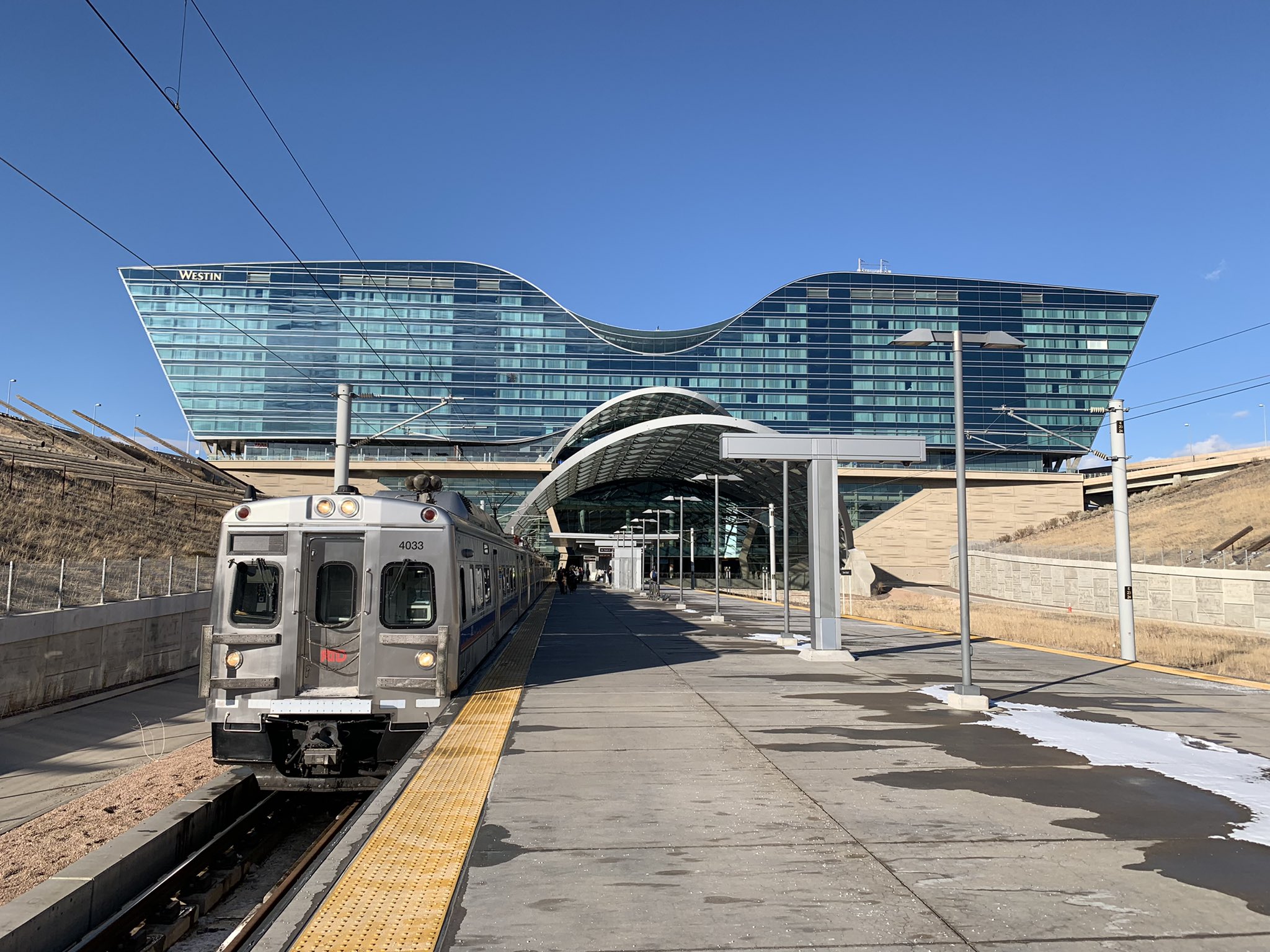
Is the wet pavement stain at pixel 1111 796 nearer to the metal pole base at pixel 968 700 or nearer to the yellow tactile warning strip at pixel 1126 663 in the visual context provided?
the metal pole base at pixel 968 700

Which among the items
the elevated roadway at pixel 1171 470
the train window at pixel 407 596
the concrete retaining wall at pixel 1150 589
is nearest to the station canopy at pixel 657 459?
the concrete retaining wall at pixel 1150 589

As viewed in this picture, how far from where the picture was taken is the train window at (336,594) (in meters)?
9.97

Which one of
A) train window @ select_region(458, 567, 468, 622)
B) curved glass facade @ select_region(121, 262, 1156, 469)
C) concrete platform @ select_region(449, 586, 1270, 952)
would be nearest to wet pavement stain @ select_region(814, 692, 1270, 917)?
concrete platform @ select_region(449, 586, 1270, 952)

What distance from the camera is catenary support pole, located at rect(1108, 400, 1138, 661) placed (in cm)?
1833

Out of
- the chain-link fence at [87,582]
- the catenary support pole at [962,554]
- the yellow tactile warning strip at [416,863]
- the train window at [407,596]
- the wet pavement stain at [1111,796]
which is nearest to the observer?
the yellow tactile warning strip at [416,863]

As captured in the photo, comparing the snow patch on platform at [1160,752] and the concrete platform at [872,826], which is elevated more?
the snow patch on platform at [1160,752]

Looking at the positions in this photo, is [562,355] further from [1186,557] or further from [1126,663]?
[1126,663]

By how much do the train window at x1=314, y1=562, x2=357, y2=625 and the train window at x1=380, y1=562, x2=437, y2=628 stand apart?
0.37 metres

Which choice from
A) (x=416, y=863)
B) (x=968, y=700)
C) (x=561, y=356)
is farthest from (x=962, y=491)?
(x=561, y=356)

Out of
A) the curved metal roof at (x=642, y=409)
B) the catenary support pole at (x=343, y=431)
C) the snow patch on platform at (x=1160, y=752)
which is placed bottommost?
the snow patch on platform at (x=1160, y=752)

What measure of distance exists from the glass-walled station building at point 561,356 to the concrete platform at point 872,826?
101572 mm

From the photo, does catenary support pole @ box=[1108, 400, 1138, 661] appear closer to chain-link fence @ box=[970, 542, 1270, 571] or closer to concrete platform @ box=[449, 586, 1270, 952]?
concrete platform @ box=[449, 586, 1270, 952]

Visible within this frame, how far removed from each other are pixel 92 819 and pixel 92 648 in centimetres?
922

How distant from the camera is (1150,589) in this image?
37.3 meters
